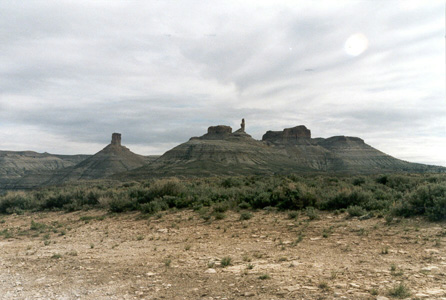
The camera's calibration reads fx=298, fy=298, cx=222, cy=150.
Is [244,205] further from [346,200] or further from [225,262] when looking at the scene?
[225,262]

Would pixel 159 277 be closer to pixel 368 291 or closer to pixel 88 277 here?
pixel 88 277

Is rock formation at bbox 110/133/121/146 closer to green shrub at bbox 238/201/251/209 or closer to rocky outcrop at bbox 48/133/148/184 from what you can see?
rocky outcrop at bbox 48/133/148/184

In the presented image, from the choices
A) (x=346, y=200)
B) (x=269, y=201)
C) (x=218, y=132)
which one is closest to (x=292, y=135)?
(x=218, y=132)

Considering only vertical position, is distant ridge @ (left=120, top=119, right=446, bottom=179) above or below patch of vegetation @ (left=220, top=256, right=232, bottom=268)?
above

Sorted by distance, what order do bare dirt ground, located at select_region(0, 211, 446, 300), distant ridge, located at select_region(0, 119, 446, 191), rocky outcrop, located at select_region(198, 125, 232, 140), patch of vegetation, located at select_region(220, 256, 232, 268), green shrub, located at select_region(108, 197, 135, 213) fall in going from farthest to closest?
rocky outcrop, located at select_region(198, 125, 232, 140) < distant ridge, located at select_region(0, 119, 446, 191) < green shrub, located at select_region(108, 197, 135, 213) < patch of vegetation, located at select_region(220, 256, 232, 268) < bare dirt ground, located at select_region(0, 211, 446, 300)

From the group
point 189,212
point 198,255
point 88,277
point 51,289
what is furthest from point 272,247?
point 189,212

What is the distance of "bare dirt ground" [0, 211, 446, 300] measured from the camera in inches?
190

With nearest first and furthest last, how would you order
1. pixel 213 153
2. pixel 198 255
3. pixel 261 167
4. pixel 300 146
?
pixel 198 255, pixel 261 167, pixel 213 153, pixel 300 146

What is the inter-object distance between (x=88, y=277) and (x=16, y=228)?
7.92 m

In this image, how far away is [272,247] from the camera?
285 inches

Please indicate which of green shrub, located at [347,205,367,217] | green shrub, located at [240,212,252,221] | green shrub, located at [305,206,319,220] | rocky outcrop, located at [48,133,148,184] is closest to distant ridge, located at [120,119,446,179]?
rocky outcrop, located at [48,133,148,184]

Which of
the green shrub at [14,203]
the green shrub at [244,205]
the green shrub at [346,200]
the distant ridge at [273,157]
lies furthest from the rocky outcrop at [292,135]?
the green shrub at [346,200]

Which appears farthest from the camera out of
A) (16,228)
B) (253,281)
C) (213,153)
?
(213,153)

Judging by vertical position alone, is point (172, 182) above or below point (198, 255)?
above
